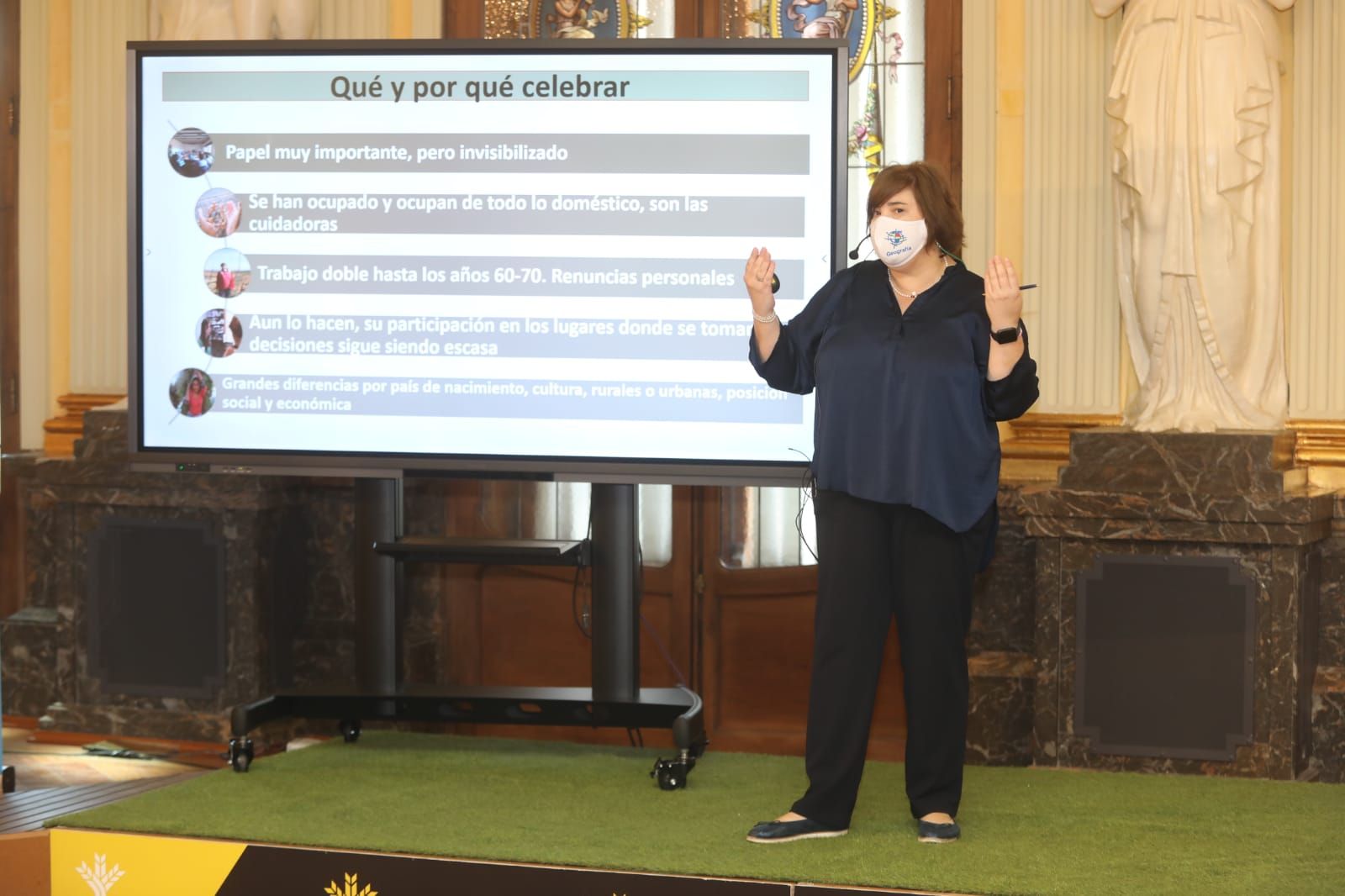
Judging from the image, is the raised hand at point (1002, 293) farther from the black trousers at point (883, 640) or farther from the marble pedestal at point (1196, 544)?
the marble pedestal at point (1196, 544)

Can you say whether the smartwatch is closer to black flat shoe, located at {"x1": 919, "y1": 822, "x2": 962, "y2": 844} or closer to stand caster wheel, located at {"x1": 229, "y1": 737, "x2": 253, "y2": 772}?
black flat shoe, located at {"x1": 919, "y1": 822, "x2": 962, "y2": 844}

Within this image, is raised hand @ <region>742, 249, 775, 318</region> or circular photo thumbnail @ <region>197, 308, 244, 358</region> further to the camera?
circular photo thumbnail @ <region>197, 308, 244, 358</region>

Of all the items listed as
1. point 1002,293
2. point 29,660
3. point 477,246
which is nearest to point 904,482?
point 1002,293

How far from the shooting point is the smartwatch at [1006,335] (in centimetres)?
303

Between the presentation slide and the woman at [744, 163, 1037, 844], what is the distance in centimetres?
59

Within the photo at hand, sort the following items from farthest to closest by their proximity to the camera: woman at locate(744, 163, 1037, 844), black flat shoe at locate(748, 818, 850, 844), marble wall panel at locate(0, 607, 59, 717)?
marble wall panel at locate(0, 607, 59, 717) → black flat shoe at locate(748, 818, 850, 844) → woman at locate(744, 163, 1037, 844)

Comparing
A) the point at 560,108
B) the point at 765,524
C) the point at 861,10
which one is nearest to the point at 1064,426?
the point at 765,524

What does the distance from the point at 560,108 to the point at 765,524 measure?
61.1 inches

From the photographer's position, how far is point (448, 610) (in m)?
5.07

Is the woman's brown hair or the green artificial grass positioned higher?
the woman's brown hair

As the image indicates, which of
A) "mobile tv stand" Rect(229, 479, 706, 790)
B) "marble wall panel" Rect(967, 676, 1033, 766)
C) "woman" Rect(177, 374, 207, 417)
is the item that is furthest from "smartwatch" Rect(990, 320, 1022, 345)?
"woman" Rect(177, 374, 207, 417)

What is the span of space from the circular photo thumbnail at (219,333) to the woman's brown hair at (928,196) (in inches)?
71.0

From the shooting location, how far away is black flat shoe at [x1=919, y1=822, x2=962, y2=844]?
3271 millimetres

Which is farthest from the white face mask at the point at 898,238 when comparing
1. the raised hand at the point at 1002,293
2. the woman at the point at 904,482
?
the raised hand at the point at 1002,293
